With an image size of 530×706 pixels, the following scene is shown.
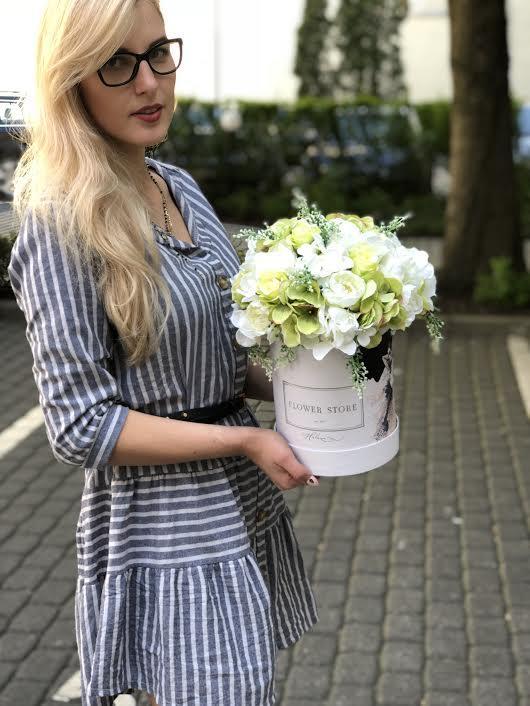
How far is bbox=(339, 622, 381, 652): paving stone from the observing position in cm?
404

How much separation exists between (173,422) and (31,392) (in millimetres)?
5666

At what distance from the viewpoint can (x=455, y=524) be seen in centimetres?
518

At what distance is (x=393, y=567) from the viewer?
4.74 meters

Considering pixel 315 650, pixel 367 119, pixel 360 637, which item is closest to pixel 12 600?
pixel 315 650

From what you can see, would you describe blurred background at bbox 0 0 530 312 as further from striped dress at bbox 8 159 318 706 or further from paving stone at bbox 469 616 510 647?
paving stone at bbox 469 616 510 647

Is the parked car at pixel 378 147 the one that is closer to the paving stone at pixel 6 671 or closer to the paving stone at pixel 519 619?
the paving stone at pixel 519 619

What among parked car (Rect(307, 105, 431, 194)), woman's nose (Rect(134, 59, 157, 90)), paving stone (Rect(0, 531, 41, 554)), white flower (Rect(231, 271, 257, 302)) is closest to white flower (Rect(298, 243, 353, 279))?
white flower (Rect(231, 271, 257, 302))

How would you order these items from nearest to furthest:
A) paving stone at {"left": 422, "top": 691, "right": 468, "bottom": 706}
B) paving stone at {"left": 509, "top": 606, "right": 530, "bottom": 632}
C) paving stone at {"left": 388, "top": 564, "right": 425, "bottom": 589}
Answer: paving stone at {"left": 422, "top": 691, "right": 468, "bottom": 706} < paving stone at {"left": 509, "top": 606, "right": 530, "bottom": 632} < paving stone at {"left": 388, "top": 564, "right": 425, "bottom": 589}

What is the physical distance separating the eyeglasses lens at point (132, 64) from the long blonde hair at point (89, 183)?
0.16 feet

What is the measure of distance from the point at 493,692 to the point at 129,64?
2660 millimetres

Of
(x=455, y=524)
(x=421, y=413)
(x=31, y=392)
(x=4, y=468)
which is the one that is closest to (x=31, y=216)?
(x=455, y=524)

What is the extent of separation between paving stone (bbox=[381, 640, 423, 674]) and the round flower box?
77.6 inches

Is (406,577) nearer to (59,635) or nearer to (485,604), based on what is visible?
(485,604)

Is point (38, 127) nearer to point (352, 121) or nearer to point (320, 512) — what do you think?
point (320, 512)
